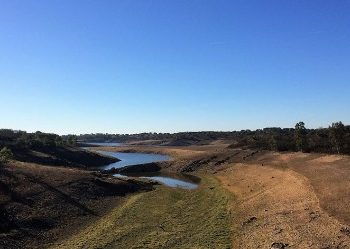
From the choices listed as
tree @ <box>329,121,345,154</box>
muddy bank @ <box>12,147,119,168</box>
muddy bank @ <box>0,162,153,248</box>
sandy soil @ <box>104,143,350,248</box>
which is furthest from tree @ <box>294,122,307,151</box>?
muddy bank @ <box>12,147,119,168</box>

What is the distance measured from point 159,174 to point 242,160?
866 inches

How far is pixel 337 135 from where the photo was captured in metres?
101

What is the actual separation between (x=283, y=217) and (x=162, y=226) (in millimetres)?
12673

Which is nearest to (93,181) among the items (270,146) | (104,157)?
(270,146)

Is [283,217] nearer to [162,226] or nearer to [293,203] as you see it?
[293,203]

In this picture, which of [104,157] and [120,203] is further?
[104,157]

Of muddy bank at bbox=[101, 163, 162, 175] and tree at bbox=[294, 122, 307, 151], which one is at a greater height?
tree at bbox=[294, 122, 307, 151]

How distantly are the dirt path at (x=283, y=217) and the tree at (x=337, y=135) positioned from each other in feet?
110

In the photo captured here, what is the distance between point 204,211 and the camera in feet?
180

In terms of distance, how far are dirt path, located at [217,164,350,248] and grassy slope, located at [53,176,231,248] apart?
203cm

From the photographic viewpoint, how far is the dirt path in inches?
1389

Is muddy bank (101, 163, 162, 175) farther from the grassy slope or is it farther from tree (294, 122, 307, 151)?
the grassy slope

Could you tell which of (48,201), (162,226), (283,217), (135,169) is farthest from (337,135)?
(48,201)

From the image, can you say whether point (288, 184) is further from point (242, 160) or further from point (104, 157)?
point (104, 157)
